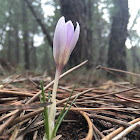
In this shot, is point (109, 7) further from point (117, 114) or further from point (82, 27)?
point (117, 114)

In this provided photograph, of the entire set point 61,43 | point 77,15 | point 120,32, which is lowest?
point 61,43

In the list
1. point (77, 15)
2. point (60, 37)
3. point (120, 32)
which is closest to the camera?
point (60, 37)

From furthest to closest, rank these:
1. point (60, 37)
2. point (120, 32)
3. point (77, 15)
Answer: point (120, 32) → point (77, 15) → point (60, 37)

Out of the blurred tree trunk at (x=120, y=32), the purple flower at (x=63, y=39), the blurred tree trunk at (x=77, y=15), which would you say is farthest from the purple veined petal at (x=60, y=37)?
the blurred tree trunk at (x=120, y=32)

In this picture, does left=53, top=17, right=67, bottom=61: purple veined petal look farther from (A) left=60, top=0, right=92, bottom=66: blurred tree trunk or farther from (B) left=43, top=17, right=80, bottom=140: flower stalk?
(A) left=60, top=0, right=92, bottom=66: blurred tree trunk

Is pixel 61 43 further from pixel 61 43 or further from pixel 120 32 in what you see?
pixel 120 32

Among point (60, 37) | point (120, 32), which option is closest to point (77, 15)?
point (120, 32)

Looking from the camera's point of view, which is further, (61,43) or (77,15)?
(77,15)

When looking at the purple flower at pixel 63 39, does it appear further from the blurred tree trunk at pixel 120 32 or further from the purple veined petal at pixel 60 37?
the blurred tree trunk at pixel 120 32
